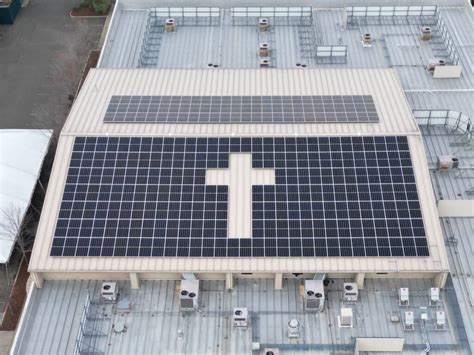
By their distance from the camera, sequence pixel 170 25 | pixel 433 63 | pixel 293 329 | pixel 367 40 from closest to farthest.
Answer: pixel 293 329 < pixel 433 63 < pixel 367 40 < pixel 170 25

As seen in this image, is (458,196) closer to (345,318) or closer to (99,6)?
(345,318)

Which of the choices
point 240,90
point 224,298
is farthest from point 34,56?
point 224,298

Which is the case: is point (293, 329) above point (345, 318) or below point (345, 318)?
below

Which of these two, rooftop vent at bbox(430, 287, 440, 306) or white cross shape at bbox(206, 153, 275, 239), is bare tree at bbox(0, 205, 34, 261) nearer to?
white cross shape at bbox(206, 153, 275, 239)

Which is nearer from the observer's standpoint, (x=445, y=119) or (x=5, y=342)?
(x=5, y=342)

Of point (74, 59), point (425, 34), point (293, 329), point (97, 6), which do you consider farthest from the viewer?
point (97, 6)

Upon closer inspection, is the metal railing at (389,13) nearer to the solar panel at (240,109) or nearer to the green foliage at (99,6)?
the solar panel at (240,109)

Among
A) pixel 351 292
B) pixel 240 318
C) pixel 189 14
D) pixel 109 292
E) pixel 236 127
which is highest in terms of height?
pixel 189 14
